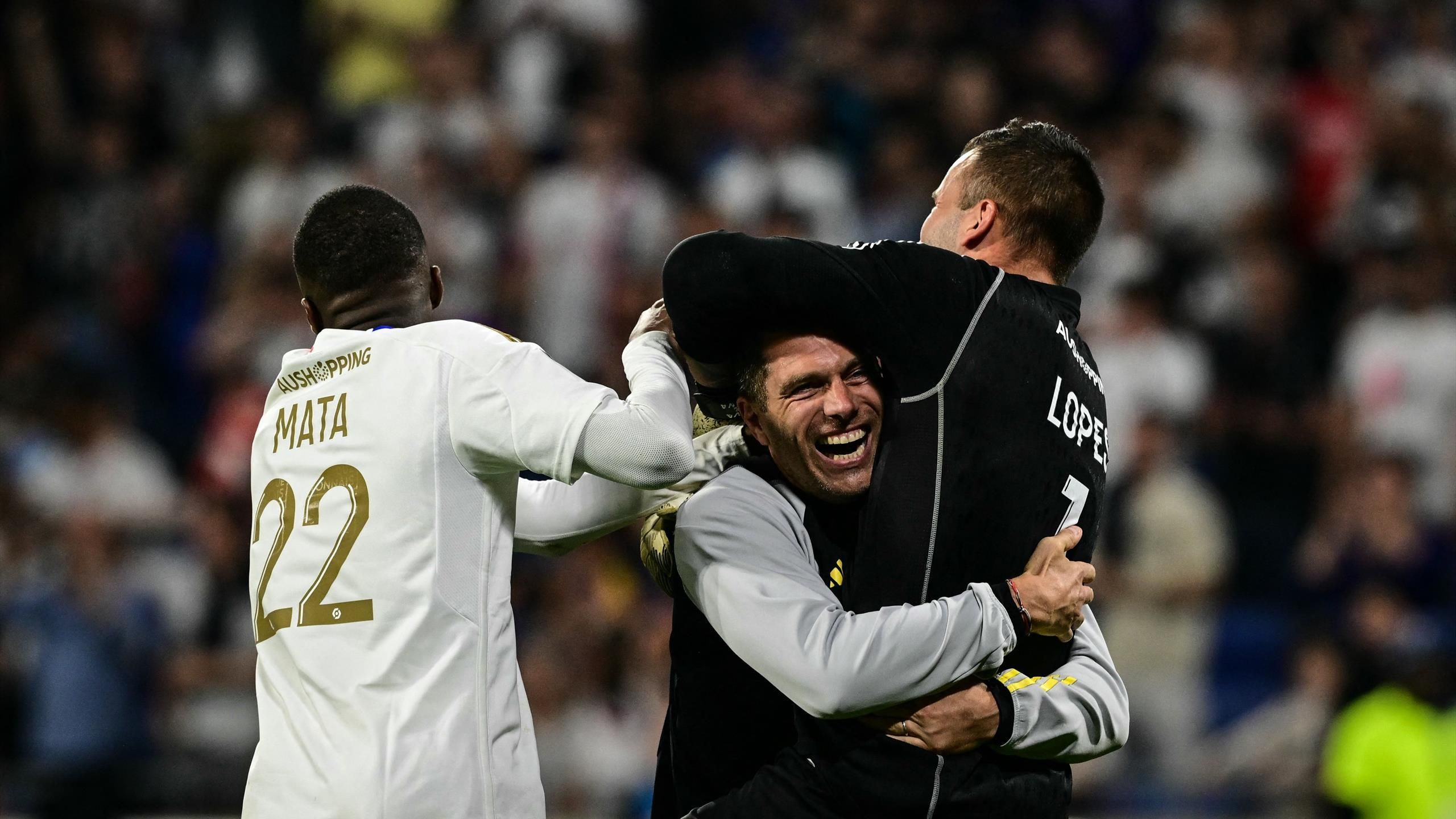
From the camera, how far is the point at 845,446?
12.1 feet

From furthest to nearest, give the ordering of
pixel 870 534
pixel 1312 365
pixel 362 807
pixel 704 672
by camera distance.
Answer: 1. pixel 1312 365
2. pixel 704 672
3. pixel 870 534
4. pixel 362 807

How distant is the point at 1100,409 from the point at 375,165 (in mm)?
7566

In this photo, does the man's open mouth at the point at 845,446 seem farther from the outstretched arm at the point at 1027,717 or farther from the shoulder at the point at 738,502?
the outstretched arm at the point at 1027,717

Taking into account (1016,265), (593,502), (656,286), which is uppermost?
(656,286)

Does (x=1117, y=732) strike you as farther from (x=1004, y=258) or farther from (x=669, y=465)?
(x=669, y=465)

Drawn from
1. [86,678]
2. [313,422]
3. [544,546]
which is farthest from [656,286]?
[313,422]

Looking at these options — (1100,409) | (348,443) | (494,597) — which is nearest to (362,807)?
(494,597)

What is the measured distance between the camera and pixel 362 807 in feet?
10.9

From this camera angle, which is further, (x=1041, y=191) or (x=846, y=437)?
(x=1041, y=191)

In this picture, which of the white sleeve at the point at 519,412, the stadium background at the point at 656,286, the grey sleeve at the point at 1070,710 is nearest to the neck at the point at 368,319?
the white sleeve at the point at 519,412

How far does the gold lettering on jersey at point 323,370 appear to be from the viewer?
355 cm

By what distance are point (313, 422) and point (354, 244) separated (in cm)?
37

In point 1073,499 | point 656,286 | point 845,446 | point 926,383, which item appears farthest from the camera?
point 656,286

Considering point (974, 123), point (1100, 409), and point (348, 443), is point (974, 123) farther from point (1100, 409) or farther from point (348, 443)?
point (348, 443)
